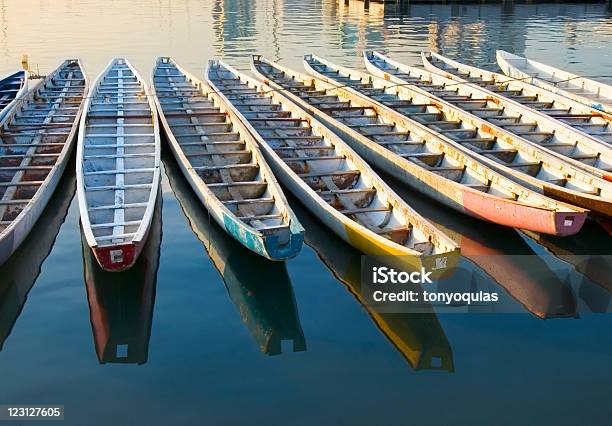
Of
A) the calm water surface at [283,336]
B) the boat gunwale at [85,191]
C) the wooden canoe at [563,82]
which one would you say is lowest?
the calm water surface at [283,336]

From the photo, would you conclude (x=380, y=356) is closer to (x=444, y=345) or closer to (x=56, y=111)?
(x=444, y=345)

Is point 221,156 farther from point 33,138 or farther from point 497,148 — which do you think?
point 497,148

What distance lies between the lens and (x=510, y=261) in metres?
11.0

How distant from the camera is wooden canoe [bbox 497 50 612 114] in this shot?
63.6ft

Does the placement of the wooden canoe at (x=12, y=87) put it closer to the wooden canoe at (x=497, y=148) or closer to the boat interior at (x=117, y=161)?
the boat interior at (x=117, y=161)

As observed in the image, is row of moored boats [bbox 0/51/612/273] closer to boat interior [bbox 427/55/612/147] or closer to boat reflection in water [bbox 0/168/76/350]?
boat interior [bbox 427/55/612/147]

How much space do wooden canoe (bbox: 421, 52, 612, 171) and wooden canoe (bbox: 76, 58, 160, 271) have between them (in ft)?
30.3

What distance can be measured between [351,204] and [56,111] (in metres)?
11.3

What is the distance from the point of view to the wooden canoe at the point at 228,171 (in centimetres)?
954

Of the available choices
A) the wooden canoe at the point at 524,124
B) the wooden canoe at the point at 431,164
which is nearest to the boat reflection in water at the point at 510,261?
the wooden canoe at the point at 431,164

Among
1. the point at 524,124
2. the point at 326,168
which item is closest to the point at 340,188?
the point at 326,168

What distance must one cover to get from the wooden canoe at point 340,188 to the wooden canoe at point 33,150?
471cm

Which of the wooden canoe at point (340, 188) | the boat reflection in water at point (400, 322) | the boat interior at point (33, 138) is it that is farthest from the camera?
the boat interior at point (33, 138)

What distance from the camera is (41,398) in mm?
7555
